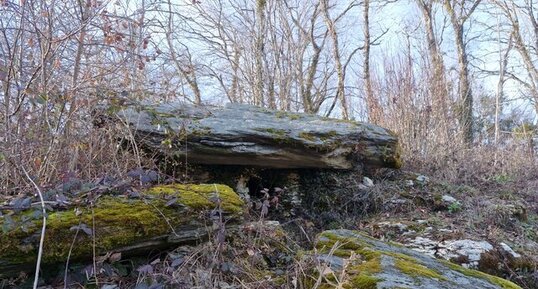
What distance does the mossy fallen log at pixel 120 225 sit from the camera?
6.28 feet

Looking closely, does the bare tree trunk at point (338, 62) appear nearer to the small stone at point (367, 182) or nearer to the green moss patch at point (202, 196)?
the small stone at point (367, 182)

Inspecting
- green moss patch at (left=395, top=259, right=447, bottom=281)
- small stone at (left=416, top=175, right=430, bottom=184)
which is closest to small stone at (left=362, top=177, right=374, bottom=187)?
small stone at (left=416, top=175, right=430, bottom=184)

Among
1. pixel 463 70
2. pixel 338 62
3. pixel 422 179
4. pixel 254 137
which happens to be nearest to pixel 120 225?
pixel 254 137

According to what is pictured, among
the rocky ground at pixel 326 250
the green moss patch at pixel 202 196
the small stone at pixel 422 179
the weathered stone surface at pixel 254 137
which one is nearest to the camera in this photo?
the rocky ground at pixel 326 250

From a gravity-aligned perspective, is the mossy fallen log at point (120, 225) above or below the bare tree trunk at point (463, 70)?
below

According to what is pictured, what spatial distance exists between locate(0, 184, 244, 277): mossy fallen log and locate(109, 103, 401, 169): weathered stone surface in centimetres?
139

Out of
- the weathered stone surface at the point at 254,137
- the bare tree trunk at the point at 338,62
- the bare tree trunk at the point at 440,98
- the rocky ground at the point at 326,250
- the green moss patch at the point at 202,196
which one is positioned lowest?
the rocky ground at the point at 326,250

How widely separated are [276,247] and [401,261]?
0.97m

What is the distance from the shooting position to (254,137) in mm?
4148

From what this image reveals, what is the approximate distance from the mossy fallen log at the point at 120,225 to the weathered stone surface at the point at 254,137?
1395 millimetres

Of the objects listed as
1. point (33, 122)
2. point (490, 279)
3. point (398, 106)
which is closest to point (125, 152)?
point (33, 122)

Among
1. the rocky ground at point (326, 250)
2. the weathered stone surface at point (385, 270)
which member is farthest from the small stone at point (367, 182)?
the weathered stone surface at point (385, 270)

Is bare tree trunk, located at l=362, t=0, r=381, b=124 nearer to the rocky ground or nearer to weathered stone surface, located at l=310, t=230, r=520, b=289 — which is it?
the rocky ground

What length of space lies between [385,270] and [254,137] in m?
2.35
